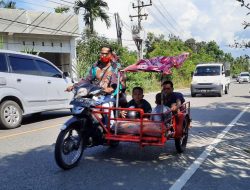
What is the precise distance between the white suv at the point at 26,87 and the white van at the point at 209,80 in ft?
39.6

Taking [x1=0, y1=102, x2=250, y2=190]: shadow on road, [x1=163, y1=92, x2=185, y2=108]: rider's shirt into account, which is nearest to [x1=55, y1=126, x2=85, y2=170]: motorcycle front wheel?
[x1=0, y1=102, x2=250, y2=190]: shadow on road

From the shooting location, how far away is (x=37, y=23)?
29.0 meters

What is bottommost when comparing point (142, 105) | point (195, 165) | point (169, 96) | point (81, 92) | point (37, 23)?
point (195, 165)

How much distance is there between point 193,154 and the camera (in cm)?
714

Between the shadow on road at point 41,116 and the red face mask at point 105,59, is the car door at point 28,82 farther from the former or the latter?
the red face mask at point 105,59

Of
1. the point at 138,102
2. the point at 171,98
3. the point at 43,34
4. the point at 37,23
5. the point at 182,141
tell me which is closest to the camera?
the point at 138,102

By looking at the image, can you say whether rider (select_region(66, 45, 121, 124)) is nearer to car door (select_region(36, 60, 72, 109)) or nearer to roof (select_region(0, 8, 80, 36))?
car door (select_region(36, 60, 72, 109))

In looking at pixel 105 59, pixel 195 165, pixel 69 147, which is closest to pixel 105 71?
pixel 105 59

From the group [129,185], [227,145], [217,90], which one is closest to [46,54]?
[217,90]

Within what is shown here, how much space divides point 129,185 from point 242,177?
63.9 inches

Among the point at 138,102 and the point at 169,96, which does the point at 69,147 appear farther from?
the point at 169,96

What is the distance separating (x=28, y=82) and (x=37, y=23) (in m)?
19.1

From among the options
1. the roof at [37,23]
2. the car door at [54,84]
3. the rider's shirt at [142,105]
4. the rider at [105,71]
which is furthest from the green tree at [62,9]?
the rider's shirt at [142,105]

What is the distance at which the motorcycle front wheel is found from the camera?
5.76 meters
